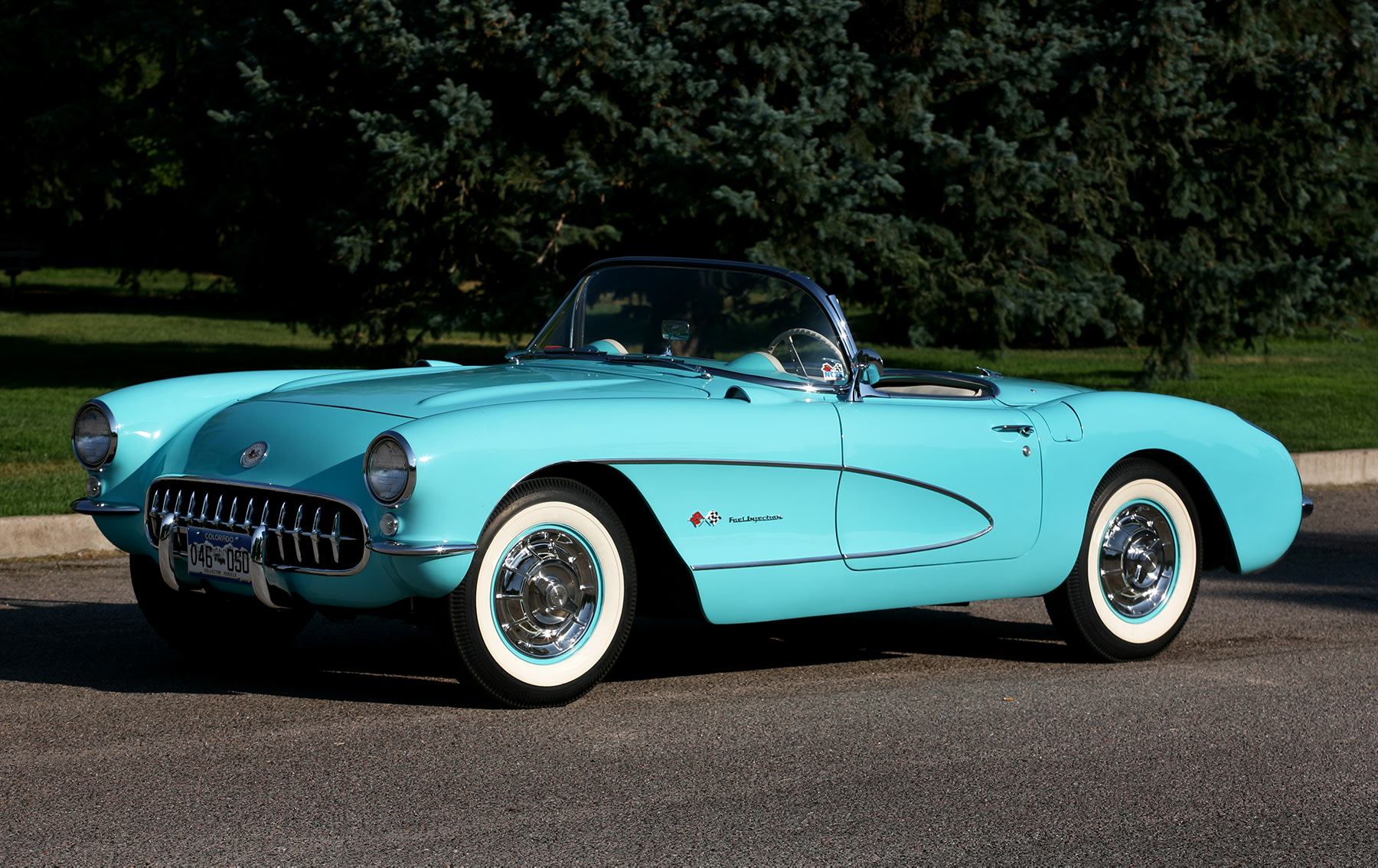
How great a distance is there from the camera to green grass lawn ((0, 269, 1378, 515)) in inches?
448

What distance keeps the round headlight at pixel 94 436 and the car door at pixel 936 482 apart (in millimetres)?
2496

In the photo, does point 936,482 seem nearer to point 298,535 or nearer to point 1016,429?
point 1016,429

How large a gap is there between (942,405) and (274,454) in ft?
7.81

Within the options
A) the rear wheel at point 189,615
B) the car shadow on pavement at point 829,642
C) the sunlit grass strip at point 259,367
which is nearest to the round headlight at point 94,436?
the rear wheel at point 189,615

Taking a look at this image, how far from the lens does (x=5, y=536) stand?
765 centimetres

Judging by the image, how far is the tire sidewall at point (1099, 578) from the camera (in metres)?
5.85

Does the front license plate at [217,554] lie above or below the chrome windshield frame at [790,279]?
below

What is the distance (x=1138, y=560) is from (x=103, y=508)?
3.80 meters

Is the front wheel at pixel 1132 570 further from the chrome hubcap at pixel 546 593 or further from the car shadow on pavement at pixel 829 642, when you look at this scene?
the chrome hubcap at pixel 546 593

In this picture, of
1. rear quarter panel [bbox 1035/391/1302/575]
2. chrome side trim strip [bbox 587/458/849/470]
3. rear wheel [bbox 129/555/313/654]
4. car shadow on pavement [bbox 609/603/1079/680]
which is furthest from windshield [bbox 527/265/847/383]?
rear wheel [bbox 129/555/313/654]

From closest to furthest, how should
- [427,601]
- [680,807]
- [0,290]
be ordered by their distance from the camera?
[680,807], [427,601], [0,290]

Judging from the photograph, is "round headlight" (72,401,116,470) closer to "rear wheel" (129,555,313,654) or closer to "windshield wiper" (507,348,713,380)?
"rear wheel" (129,555,313,654)

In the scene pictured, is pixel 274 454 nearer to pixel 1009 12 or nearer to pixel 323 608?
pixel 323 608

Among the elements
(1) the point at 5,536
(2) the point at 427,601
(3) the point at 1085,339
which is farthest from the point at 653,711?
(3) the point at 1085,339
